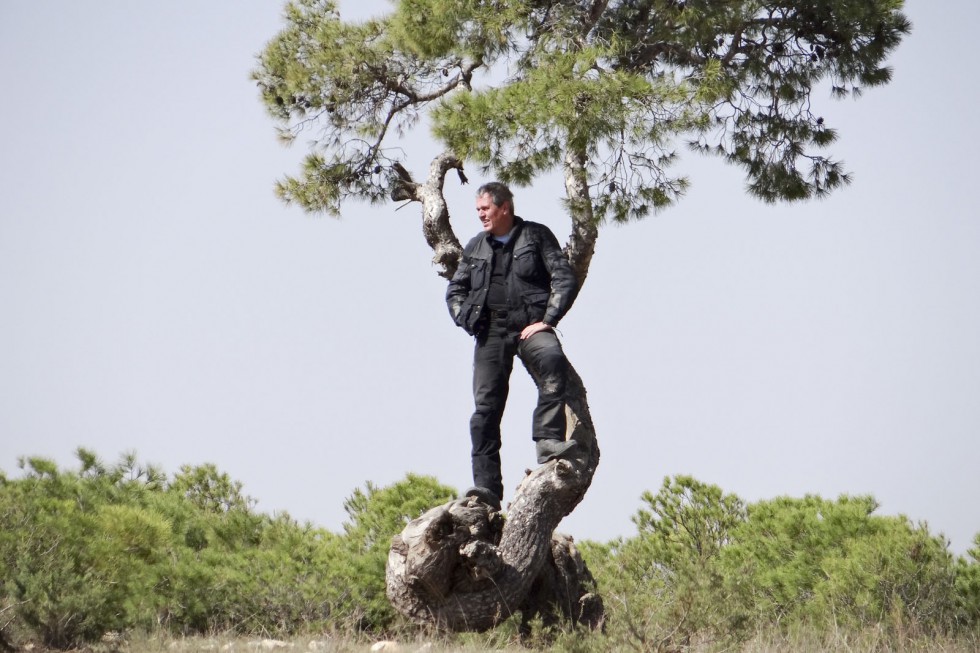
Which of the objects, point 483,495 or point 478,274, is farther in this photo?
point 478,274

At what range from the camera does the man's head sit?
793 cm

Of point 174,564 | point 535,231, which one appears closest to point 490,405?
point 535,231

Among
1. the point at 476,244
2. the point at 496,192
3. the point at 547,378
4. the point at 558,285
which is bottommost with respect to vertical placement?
the point at 547,378

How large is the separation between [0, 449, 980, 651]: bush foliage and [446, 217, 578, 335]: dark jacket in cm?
203

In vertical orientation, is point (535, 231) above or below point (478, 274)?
above

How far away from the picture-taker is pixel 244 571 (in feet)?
29.9

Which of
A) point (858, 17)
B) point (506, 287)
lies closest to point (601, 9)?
point (858, 17)

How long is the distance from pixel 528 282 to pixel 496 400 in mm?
893

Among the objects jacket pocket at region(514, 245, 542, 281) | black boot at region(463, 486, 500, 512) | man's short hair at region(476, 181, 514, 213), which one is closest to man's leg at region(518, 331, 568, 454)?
jacket pocket at region(514, 245, 542, 281)

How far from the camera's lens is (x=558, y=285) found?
7727mm

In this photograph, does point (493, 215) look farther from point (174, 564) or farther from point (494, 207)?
point (174, 564)

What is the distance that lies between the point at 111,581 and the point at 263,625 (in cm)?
127

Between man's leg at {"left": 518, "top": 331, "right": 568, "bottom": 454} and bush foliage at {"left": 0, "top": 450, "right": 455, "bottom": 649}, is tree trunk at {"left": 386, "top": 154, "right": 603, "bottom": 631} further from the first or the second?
bush foliage at {"left": 0, "top": 450, "right": 455, "bottom": 649}

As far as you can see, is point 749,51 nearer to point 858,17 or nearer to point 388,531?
point 858,17
